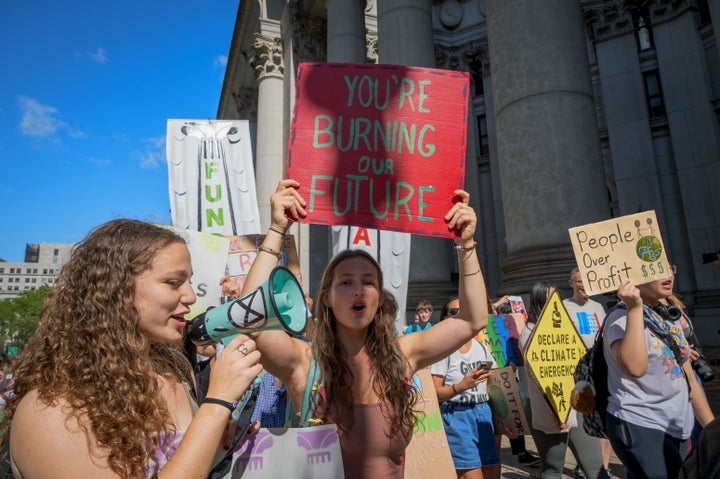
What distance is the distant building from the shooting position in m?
162

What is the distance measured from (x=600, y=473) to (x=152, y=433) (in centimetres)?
431

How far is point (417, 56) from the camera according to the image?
9.52 meters

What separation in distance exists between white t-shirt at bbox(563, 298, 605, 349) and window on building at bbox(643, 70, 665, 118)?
51.6ft

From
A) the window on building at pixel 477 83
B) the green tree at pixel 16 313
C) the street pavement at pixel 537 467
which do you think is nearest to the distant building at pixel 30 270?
the green tree at pixel 16 313

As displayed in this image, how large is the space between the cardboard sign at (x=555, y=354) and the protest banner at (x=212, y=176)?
3624 mm

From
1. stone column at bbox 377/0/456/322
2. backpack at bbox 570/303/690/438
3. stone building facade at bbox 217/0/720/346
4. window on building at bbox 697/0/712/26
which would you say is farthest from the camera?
window on building at bbox 697/0/712/26

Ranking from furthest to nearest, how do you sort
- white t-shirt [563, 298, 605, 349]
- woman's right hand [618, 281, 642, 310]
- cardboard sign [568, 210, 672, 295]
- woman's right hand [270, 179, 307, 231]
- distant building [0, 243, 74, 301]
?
distant building [0, 243, 74, 301], white t-shirt [563, 298, 605, 349], cardboard sign [568, 210, 672, 295], woman's right hand [618, 281, 642, 310], woman's right hand [270, 179, 307, 231]

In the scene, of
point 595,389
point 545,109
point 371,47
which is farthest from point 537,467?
point 371,47

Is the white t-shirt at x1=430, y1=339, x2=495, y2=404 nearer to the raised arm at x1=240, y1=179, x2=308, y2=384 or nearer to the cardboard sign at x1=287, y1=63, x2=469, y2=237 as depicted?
the cardboard sign at x1=287, y1=63, x2=469, y2=237

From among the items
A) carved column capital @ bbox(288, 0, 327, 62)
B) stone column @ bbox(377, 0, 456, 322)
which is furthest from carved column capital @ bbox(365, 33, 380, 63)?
stone column @ bbox(377, 0, 456, 322)

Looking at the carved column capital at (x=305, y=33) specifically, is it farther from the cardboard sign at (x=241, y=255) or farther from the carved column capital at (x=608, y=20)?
the cardboard sign at (x=241, y=255)

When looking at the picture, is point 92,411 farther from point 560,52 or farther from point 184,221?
point 560,52

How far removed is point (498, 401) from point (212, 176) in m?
4.49

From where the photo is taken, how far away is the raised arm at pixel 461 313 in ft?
8.02
